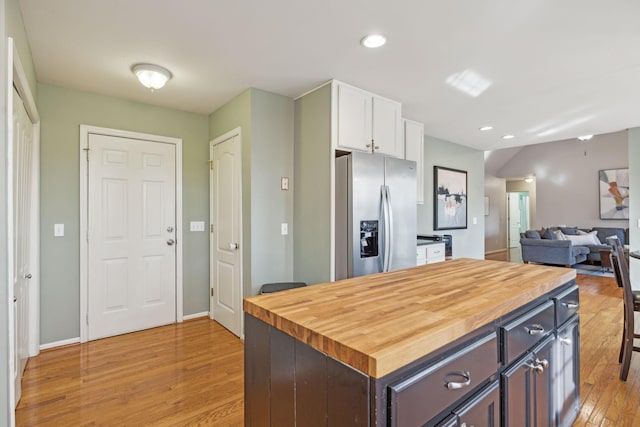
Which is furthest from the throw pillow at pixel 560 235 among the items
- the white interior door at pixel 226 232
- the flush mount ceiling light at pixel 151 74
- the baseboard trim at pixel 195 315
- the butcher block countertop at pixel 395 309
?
the flush mount ceiling light at pixel 151 74

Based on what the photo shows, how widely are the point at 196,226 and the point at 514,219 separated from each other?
32.9 ft

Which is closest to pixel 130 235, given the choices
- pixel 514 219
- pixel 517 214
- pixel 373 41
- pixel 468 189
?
pixel 373 41

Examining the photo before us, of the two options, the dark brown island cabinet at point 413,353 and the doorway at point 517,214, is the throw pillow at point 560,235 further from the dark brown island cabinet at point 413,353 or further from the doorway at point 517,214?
the dark brown island cabinet at point 413,353

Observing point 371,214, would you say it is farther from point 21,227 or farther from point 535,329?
point 21,227

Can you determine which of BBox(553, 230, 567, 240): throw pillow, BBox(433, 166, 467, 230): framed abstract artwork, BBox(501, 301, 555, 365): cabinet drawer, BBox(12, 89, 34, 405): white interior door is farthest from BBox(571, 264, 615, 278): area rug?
BBox(12, 89, 34, 405): white interior door

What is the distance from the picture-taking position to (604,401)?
2.09 m

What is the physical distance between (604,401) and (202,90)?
4005 millimetres

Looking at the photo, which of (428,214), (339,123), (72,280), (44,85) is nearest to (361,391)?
(339,123)

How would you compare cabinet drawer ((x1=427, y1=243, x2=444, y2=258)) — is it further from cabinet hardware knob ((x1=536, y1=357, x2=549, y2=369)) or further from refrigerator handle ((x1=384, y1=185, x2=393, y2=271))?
cabinet hardware knob ((x1=536, y1=357, x2=549, y2=369))

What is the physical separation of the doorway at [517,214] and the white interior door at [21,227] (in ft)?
36.3

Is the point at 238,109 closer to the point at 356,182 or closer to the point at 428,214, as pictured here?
the point at 356,182

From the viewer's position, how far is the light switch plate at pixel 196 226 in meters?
3.74

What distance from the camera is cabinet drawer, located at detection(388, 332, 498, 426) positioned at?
2.64 ft

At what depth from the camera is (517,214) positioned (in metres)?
10.3
